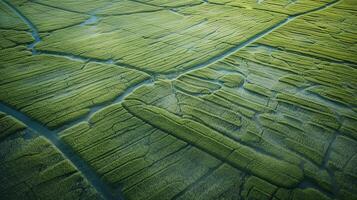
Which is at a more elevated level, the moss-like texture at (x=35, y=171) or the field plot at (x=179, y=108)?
the field plot at (x=179, y=108)

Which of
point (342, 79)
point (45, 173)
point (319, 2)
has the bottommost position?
point (45, 173)

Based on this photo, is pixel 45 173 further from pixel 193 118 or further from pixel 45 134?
pixel 193 118

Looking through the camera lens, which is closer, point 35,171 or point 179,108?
point 35,171

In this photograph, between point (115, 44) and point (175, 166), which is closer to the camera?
point (175, 166)

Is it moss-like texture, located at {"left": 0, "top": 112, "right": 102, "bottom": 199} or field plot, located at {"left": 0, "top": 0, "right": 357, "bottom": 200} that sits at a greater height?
field plot, located at {"left": 0, "top": 0, "right": 357, "bottom": 200}

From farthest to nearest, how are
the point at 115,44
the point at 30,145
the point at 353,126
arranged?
the point at 115,44
the point at 353,126
the point at 30,145

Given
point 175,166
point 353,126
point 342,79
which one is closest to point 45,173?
point 175,166

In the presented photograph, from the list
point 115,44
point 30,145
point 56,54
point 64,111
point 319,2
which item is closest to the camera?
point 30,145

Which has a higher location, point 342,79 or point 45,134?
point 342,79
